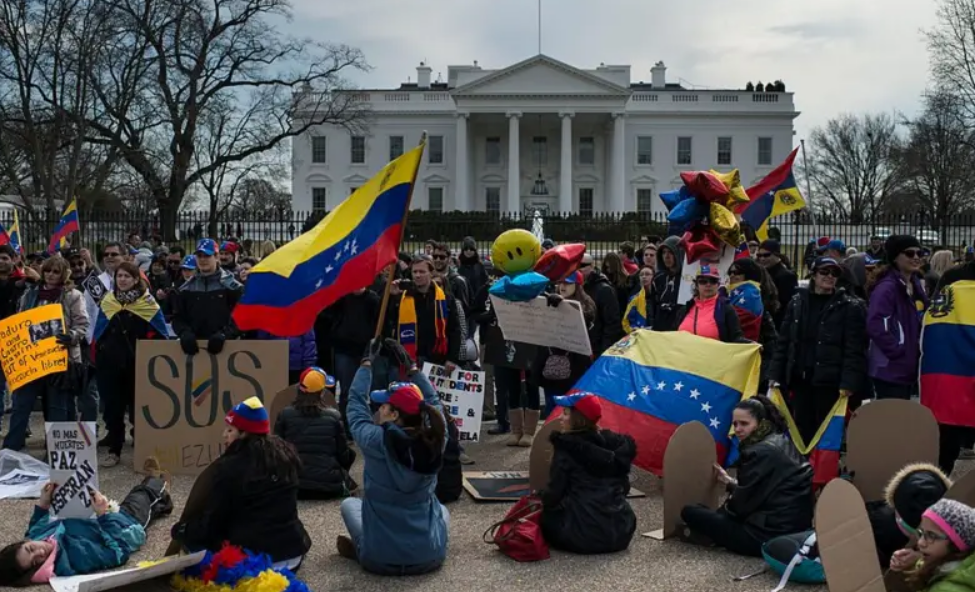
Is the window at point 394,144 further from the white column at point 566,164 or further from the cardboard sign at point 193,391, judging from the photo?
the cardboard sign at point 193,391

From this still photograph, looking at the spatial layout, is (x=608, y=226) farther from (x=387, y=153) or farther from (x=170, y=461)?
(x=387, y=153)

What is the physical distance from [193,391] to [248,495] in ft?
10.9

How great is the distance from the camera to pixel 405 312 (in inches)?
352

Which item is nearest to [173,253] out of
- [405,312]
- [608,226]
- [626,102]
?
[405,312]

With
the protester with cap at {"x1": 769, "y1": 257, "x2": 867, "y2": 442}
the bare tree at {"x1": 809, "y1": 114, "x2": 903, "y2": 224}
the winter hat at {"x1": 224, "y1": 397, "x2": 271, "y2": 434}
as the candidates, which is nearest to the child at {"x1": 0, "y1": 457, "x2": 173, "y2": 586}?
the winter hat at {"x1": 224, "y1": 397, "x2": 271, "y2": 434}

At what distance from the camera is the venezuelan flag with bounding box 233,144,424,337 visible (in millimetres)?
6605

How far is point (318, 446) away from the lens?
724 cm

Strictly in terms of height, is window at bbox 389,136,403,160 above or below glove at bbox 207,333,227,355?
above

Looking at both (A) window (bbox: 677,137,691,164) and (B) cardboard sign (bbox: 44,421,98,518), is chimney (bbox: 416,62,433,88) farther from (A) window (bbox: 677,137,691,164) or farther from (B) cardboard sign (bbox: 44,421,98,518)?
(B) cardboard sign (bbox: 44,421,98,518)

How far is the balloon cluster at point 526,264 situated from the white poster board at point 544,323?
9 cm

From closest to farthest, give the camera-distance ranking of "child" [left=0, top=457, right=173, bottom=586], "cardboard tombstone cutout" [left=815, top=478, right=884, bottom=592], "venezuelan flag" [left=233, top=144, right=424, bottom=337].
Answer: "cardboard tombstone cutout" [left=815, top=478, right=884, bottom=592]
"child" [left=0, top=457, right=173, bottom=586]
"venezuelan flag" [left=233, top=144, right=424, bottom=337]

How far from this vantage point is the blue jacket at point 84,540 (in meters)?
5.66

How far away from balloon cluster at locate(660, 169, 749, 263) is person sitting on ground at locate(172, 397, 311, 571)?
4.57 metres

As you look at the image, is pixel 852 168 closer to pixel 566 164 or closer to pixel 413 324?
pixel 566 164
